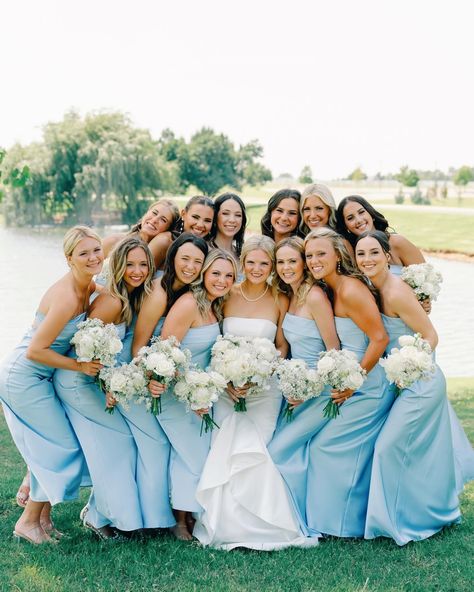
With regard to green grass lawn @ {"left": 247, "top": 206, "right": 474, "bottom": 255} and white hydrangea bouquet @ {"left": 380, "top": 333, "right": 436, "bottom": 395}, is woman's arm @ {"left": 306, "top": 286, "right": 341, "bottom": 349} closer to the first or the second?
white hydrangea bouquet @ {"left": 380, "top": 333, "right": 436, "bottom": 395}

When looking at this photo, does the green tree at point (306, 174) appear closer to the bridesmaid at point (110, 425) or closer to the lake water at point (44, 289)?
the lake water at point (44, 289)

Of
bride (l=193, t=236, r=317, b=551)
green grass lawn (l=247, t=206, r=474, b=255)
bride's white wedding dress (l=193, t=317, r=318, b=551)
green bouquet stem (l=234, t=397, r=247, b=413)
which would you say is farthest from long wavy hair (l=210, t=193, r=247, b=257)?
green grass lawn (l=247, t=206, r=474, b=255)

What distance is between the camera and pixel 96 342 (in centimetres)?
534

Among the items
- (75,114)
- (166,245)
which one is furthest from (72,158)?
(166,245)

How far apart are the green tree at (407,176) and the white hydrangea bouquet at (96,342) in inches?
4073

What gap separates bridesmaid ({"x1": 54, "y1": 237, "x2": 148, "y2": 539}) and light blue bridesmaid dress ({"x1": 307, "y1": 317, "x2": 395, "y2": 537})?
1325mm

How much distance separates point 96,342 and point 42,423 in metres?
0.93

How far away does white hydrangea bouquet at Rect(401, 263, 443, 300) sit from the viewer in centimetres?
615

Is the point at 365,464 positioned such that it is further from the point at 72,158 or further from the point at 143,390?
the point at 72,158

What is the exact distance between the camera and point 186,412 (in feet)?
19.0

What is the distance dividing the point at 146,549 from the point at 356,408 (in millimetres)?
2007

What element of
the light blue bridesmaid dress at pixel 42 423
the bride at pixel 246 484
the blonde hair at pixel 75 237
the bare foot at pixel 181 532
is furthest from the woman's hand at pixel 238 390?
the blonde hair at pixel 75 237

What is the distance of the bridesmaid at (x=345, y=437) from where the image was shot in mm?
5848

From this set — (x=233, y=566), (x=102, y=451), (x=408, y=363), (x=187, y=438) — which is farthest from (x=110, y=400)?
(x=408, y=363)
